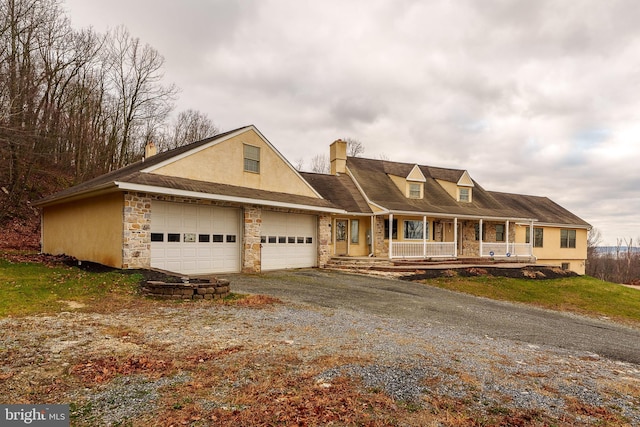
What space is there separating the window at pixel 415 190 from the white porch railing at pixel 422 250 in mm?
3679

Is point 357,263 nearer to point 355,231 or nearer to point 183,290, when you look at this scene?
point 355,231

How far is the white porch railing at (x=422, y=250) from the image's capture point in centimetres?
1972

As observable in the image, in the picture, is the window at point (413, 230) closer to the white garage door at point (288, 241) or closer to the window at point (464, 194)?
the window at point (464, 194)

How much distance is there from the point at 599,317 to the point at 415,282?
6.40 metres

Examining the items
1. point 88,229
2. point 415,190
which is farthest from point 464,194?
point 88,229

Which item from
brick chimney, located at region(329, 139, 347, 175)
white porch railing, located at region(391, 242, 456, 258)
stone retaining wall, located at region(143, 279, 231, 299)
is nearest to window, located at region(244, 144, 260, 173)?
stone retaining wall, located at region(143, 279, 231, 299)

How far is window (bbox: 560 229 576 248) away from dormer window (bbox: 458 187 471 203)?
10.3 m

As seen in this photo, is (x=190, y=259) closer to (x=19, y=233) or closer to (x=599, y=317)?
(x=19, y=233)

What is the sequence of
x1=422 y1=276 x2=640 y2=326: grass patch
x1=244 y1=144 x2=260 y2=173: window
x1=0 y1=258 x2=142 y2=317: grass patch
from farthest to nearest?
x1=244 y1=144 x2=260 y2=173: window < x1=422 y1=276 x2=640 y2=326: grass patch < x1=0 y1=258 x2=142 y2=317: grass patch

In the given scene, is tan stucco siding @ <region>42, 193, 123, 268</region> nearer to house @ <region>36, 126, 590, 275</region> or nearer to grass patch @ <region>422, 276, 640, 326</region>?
house @ <region>36, 126, 590, 275</region>

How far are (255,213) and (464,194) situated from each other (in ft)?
53.5

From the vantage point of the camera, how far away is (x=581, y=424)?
3488 mm

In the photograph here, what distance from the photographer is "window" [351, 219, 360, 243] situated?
70.4 ft

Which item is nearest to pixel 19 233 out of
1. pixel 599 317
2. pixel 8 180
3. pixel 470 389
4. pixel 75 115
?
pixel 8 180
